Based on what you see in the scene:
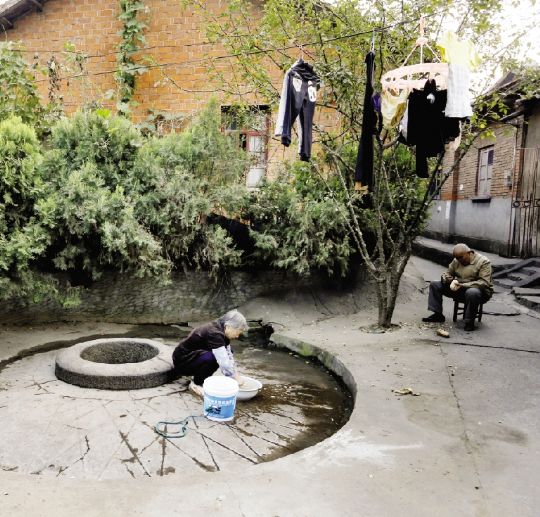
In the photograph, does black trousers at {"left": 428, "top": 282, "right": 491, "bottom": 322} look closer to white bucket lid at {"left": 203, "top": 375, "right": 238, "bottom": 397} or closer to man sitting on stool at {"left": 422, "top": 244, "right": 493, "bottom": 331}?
man sitting on stool at {"left": 422, "top": 244, "right": 493, "bottom": 331}

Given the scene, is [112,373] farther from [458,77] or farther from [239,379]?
[458,77]

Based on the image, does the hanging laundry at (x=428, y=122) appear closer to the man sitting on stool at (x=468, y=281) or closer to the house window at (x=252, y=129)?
the man sitting on stool at (x=468, y=281)

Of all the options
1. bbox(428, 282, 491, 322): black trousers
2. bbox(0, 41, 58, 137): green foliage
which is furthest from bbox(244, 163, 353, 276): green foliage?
bbox(0, 41, 58, 137): green foliage

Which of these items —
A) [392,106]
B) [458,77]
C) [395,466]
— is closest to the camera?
[395,466]

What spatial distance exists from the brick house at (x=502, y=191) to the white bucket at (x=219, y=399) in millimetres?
8872

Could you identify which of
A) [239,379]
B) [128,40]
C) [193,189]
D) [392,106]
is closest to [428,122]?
[392,106]

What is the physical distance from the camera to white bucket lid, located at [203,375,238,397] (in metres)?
4.55

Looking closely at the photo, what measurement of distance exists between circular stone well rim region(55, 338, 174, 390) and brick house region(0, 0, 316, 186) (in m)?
7.62

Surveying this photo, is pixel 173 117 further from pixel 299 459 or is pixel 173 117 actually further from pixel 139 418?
pixel 299 459

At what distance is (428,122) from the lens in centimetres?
629

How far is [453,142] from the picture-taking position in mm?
7051

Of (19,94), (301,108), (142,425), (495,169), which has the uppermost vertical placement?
(19,94)

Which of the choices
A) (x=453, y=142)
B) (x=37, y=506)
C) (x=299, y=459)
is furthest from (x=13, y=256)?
(x=453, y=142)

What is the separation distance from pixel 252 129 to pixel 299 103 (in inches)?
157
